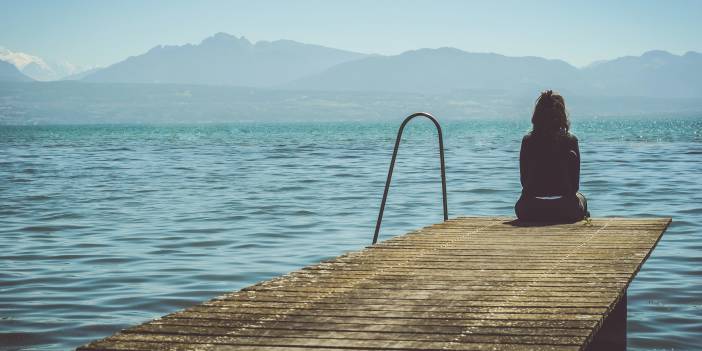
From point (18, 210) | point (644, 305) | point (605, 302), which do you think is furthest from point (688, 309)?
point (18, 210)

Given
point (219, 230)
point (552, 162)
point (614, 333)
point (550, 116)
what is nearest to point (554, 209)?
point (552, 162)

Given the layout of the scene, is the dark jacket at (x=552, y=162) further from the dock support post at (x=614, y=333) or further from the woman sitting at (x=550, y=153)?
the dock support post at (x=614, y=333)

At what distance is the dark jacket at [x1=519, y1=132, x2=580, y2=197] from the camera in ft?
33.1

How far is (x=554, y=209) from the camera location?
34.8ft

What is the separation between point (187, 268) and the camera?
12477 mm

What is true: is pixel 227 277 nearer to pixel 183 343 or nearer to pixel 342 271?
pixel 342 271

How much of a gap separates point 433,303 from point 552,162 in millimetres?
4539

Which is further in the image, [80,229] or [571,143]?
[80,229]

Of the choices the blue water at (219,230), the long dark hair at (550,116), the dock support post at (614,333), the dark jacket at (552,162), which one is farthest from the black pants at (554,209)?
the dock support post at (614,333)

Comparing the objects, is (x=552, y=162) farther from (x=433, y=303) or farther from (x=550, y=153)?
(x=433, y=303)

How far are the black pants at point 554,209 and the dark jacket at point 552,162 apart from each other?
Answer: 25 centimetres

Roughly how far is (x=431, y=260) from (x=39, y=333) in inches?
156

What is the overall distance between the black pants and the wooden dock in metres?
1.28

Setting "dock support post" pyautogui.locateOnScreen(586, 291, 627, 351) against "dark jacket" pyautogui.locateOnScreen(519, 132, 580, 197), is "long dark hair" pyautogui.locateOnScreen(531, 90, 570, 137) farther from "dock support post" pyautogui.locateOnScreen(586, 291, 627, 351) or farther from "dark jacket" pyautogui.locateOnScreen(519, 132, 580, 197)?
"dock support post" pyautogui.locateOnScreen(586, 291, 627, 351)
